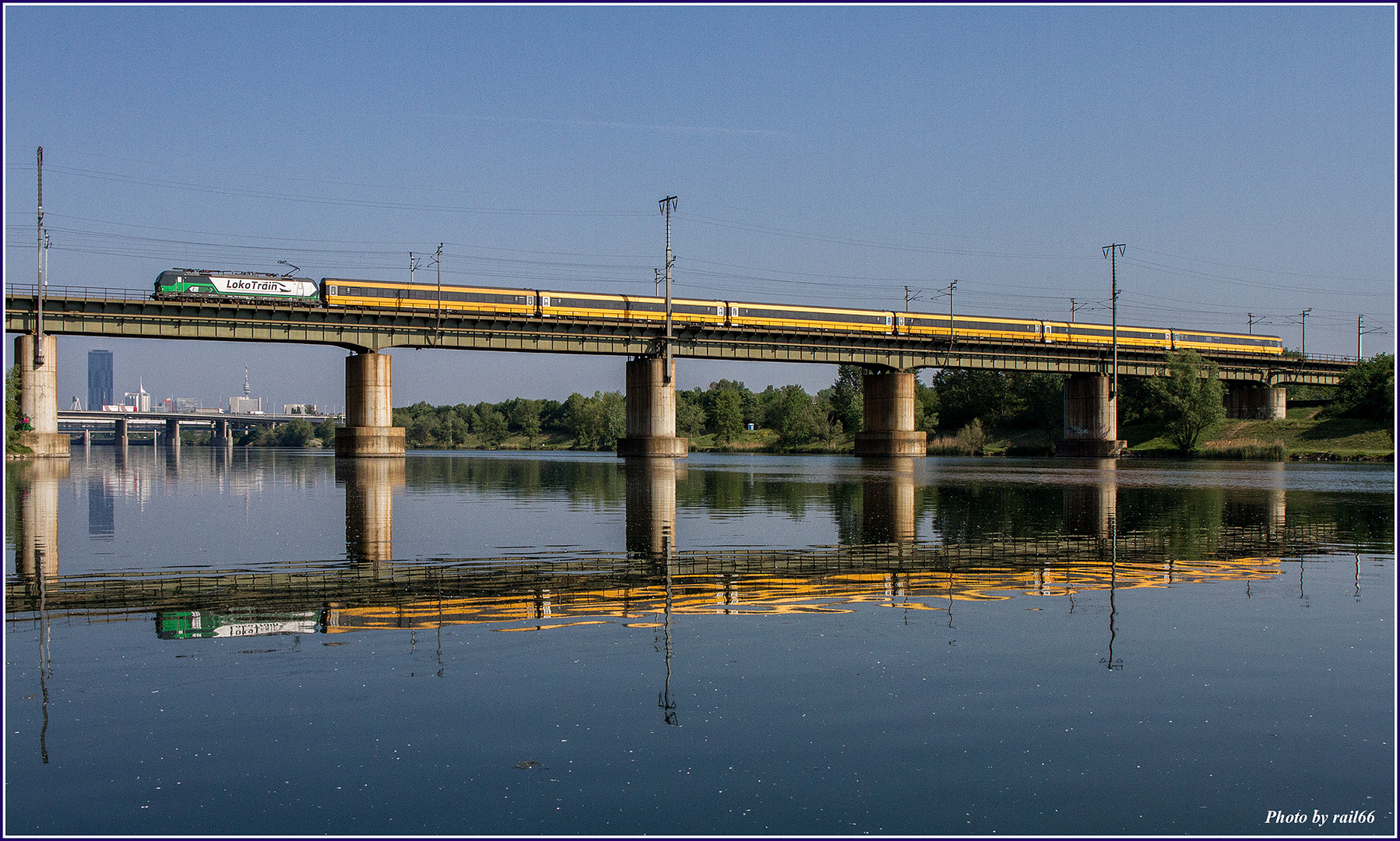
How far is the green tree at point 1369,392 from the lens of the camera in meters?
110

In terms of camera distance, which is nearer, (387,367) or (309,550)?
(309,550)

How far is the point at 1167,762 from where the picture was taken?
25.7 ft

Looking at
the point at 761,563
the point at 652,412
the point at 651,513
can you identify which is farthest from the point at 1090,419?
the point at 761,563

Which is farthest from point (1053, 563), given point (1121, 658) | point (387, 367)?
point (387, 367)

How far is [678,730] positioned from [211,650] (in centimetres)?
584

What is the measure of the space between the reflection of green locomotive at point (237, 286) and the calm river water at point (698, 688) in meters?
68.1

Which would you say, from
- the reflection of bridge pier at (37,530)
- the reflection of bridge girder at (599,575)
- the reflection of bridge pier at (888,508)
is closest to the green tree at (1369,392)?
the reflection of bridge pier at (888,508)

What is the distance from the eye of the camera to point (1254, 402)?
130875 mm

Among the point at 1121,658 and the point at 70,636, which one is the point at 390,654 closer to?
the point at 70,636

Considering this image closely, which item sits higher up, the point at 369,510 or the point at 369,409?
the point at 369,409

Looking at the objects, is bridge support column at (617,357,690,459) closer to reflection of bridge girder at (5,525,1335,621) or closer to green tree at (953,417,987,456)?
green tree at (953,417,987,456)

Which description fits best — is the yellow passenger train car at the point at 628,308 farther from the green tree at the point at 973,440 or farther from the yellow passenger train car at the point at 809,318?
the green tree at the point at 973,440

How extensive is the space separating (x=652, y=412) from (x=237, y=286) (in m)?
36.6

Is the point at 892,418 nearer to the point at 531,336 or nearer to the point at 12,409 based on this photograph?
the point at 531,336
